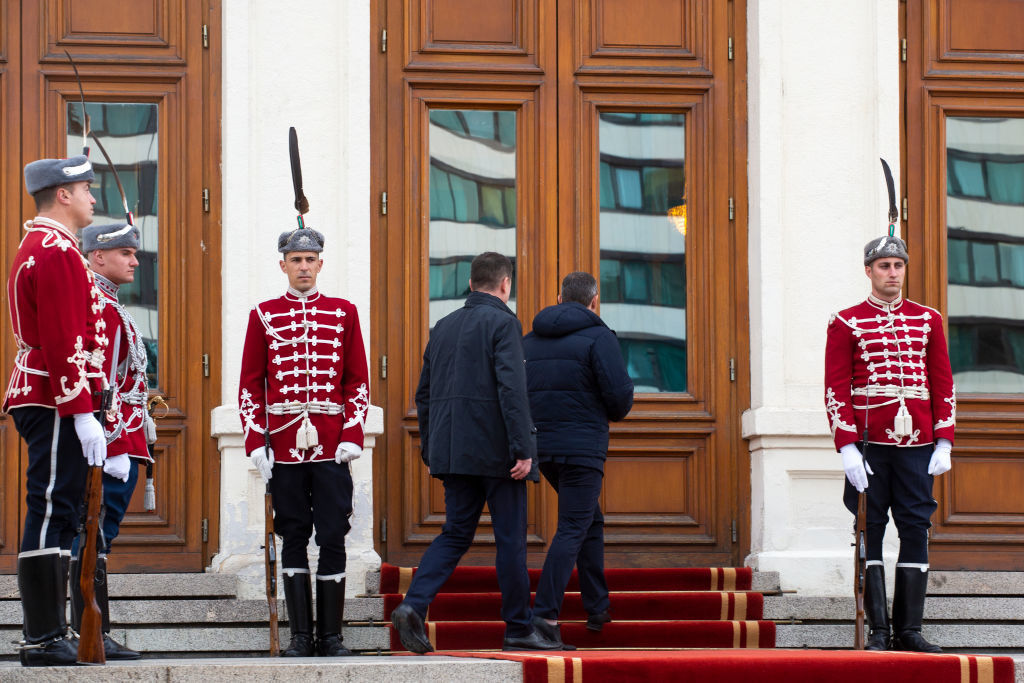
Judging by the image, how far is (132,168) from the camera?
8.98 meters

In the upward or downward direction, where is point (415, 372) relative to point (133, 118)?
downward

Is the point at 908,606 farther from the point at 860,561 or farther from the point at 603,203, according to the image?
the point at 603,203

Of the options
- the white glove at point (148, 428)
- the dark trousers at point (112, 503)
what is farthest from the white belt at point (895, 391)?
the dark trousers at point (112, 503)

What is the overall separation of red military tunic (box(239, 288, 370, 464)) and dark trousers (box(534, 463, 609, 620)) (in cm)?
104

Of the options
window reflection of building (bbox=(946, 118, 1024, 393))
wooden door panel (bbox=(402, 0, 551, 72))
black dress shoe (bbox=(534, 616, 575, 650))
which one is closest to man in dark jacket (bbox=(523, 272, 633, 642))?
black dress shoe (bbox=(534, 616, 575, 650))

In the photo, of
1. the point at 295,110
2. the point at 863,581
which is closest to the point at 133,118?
the point at 295,110

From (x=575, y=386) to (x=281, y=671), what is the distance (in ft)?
7.88

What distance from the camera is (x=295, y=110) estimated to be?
8.74 m

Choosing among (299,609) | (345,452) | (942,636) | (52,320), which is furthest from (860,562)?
(52,320)

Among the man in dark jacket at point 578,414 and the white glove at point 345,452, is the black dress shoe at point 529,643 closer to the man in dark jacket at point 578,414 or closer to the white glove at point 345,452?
the man in dark jacket at point 578,414

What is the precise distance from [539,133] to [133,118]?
92.4 inches

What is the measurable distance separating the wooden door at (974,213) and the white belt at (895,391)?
157 centimetres

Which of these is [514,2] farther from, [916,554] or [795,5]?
[916,554]

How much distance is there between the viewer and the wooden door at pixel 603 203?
898cm
